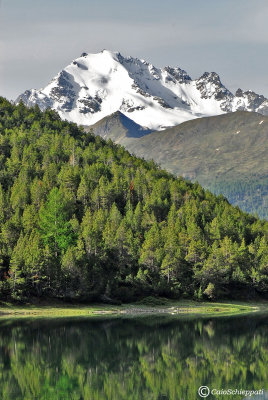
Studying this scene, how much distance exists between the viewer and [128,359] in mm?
91062

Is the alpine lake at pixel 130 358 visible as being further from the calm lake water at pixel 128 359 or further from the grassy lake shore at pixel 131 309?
the grassy lake shore at pixel 131 309

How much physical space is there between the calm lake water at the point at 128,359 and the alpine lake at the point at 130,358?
111mm

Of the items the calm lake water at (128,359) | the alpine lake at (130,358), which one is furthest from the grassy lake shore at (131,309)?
the calm lake water at (128,359)

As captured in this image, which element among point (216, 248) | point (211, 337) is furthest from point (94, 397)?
point (216, 248)

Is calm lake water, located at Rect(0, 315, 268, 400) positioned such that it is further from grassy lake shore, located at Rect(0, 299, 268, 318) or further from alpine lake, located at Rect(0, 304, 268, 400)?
grassy lake shore, located at Rect(0, 299, 268, 318)

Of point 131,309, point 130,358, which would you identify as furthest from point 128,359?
point 131,309

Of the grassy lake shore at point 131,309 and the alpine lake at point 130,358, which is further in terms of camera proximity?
the grassy lake shore at point 131,309

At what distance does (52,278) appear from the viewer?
520 ft

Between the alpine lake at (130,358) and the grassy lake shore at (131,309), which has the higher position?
the grassy lake shore at (131,309)

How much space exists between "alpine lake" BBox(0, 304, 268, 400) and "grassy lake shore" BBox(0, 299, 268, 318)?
42.4 ft

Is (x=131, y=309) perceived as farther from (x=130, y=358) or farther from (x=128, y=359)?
(x=128, y=359)

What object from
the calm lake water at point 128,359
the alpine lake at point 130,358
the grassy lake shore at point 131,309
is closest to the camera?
the alpine lake at point 130,358

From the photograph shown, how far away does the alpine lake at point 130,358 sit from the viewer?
7331 centimetres

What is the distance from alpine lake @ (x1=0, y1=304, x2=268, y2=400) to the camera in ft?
241
